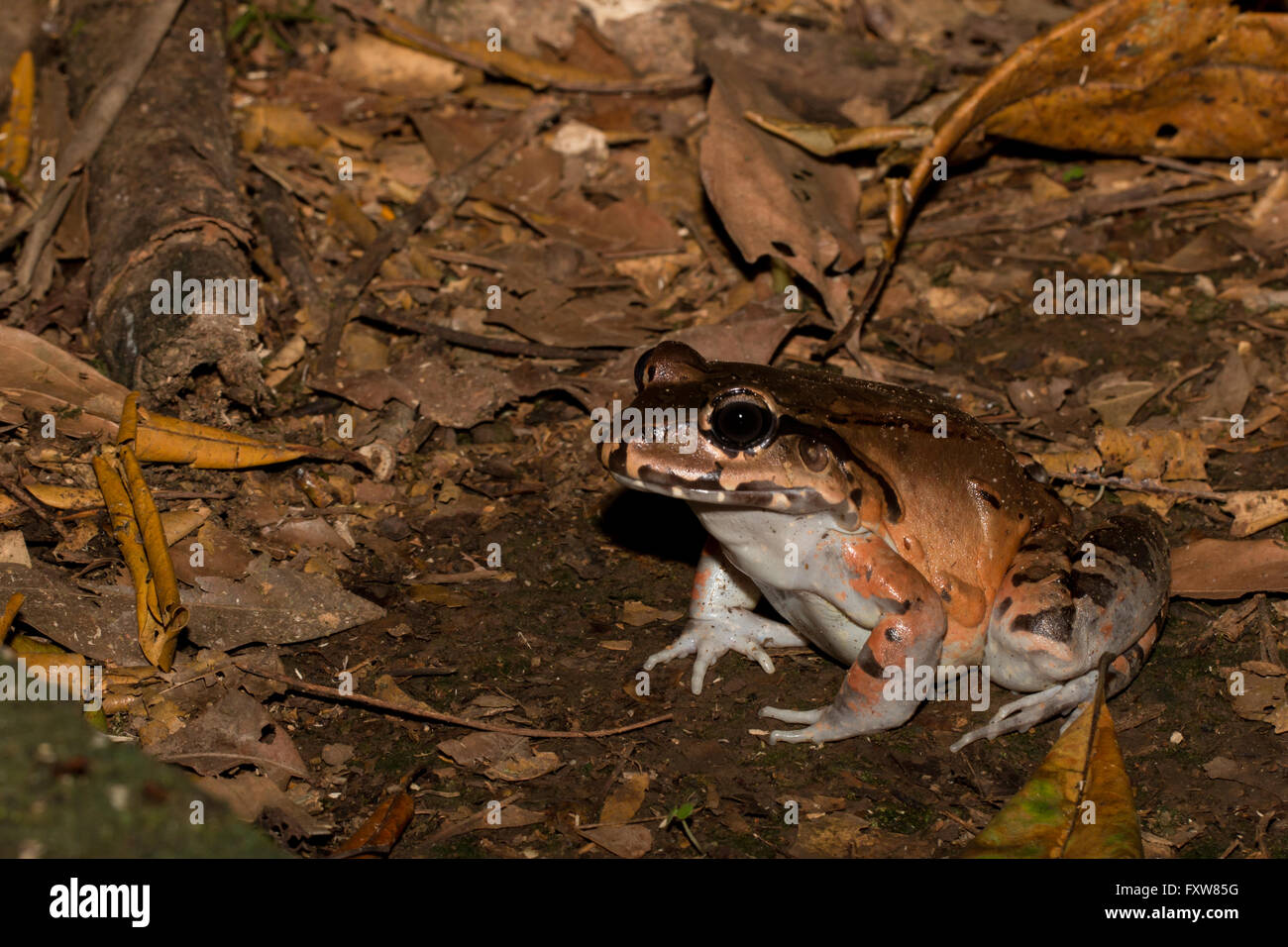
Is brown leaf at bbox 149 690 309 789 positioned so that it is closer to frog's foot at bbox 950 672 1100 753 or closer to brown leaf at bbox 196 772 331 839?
brown leaf at bbox 196 772 331 839

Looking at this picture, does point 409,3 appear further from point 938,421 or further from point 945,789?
point 945,789

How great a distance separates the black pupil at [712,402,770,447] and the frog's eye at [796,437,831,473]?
0.57 ft

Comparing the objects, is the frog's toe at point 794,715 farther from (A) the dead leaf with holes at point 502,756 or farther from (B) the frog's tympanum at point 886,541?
(A) the dead leaf with holes at point 502,756

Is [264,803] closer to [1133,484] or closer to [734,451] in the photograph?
[734,451]

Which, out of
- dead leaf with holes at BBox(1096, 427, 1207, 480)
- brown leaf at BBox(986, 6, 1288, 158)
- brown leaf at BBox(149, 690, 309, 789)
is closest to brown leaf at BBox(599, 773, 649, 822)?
brown leaf at BBox(149, 690, 309, 789)

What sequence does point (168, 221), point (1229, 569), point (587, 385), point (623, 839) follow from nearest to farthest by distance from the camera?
point (623, 839), point (1229, 569), point (168, 221), point (587, 385)

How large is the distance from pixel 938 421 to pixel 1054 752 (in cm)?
141

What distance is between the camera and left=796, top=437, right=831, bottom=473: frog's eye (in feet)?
15.0

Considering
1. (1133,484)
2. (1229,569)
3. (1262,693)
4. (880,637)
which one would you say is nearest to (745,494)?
(880,637)

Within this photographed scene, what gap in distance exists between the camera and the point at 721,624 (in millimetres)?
5367

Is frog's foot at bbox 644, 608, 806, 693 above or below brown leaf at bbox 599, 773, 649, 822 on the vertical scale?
above

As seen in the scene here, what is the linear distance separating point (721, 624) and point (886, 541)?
2.99ft

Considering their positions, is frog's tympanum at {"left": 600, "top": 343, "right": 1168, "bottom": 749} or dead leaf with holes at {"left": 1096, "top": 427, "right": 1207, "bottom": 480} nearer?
frog's tympanum at {"left": 600, "top": 343, "right": 1168, "bottom": 749}

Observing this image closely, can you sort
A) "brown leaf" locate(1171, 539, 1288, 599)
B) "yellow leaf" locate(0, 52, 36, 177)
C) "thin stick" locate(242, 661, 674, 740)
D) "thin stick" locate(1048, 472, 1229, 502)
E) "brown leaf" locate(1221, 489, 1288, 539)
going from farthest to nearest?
"yellow leaf" locate(0, 52, 36, 177) → "thin stick" locate(1048, 472, 1229, 502) → "brown leaf" locate(1221, 489, 1288, 539) → "brown leaf" locate(1171, 539, 1288, 599) → "thin stick" locate(242, 661, 674, 740)
